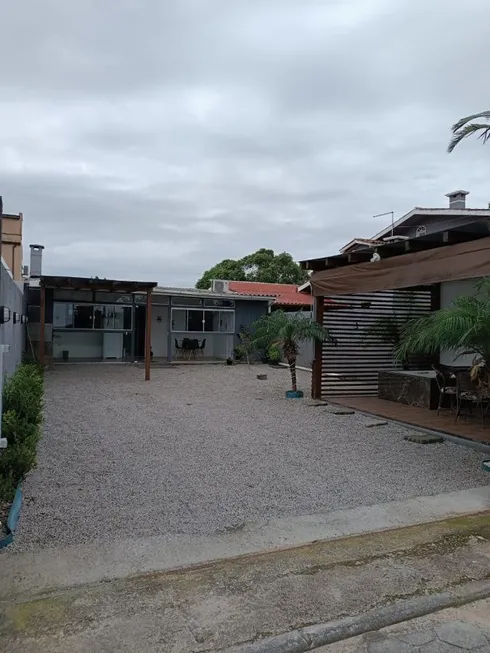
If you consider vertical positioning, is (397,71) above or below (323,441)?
above

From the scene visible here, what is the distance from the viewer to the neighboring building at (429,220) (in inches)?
602

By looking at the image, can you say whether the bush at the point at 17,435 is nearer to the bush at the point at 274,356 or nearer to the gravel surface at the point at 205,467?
the gravel surface at the point at 205,467

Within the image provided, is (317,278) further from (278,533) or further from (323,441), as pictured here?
(278,533)

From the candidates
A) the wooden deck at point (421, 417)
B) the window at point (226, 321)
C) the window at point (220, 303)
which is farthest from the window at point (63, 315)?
the wooden deck at point (421, 417)

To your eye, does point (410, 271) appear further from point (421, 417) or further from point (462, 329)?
point (462, 329)

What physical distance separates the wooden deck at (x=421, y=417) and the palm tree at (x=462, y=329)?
7.21 feet

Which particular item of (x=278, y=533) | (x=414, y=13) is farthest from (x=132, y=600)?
(x=414, y=13)

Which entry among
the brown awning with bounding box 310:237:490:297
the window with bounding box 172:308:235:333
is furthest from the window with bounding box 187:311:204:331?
the brown awning with bounding box 310:237:490:297

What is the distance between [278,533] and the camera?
3.89 meters

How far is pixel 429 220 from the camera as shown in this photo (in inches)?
648

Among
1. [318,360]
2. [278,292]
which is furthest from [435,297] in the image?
[278,292]

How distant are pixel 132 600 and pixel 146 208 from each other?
1868cm

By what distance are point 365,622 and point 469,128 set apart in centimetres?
613

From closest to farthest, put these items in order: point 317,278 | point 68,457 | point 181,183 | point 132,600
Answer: point 132,600, point 68,457, point 317,278, point 181,183
